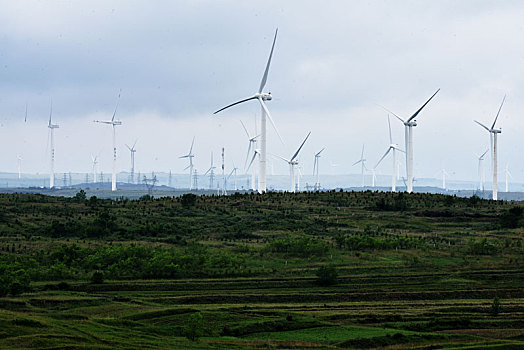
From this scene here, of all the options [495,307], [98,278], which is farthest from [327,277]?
[98,278]

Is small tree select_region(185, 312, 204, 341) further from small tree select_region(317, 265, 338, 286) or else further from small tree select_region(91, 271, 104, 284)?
small tree select_region(91, 271, 104, 284)

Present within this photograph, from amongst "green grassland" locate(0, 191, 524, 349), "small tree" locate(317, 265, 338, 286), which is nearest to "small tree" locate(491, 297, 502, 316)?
"green grassland" locate(0, 191, 524, 349)

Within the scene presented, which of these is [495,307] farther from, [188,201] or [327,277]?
[188,201]

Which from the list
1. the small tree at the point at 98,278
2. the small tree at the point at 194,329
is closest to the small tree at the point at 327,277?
the small tree at the point at 98,278

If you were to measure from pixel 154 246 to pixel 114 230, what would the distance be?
18.4 metres

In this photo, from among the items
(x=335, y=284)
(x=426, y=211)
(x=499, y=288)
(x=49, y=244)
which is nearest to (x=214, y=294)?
(x=335, y=284)

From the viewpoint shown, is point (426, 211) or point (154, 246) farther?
point (426, 211)

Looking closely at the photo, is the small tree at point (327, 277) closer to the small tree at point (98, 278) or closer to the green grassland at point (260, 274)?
the green grassland at point (260, 274)

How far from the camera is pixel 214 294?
72.8 m

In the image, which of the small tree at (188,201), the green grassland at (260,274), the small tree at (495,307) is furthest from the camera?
the small tree at (188,201)

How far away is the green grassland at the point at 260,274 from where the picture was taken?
51.7 meters

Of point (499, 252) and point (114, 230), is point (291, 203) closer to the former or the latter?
point (114, 230)

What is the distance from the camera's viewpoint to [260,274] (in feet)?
286

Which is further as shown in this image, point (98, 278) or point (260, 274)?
point (260, 274)
